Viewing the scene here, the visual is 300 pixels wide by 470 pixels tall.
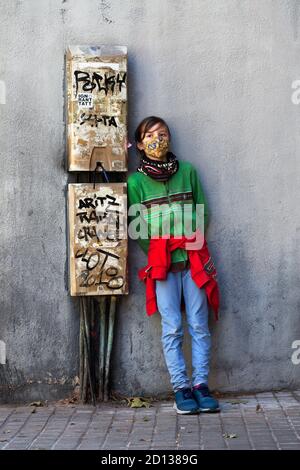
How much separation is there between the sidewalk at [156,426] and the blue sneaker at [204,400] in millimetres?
52

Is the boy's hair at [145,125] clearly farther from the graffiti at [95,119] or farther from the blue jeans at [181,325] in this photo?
the blue jeans at [181,325]

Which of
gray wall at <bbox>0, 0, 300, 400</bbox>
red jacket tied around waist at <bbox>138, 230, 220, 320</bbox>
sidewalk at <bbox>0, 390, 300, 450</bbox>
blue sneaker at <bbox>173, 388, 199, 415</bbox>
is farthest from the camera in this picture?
gray wall at <bbox>0, 0, 300, 400</bbox>

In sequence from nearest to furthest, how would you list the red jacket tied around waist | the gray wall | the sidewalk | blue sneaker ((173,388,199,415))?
the sidewalk, blue sneaker ((173,388,199,415)), the red jacket tied around waist, the gray wall

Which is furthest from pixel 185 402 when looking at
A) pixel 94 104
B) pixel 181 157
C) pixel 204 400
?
pixel 94 104

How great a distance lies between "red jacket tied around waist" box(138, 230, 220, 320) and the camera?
21.0ft

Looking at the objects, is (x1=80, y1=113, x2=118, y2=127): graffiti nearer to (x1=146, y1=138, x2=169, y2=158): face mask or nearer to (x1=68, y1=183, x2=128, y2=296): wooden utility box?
(x1=146, y1=138, x2=169, y2=158): face mask

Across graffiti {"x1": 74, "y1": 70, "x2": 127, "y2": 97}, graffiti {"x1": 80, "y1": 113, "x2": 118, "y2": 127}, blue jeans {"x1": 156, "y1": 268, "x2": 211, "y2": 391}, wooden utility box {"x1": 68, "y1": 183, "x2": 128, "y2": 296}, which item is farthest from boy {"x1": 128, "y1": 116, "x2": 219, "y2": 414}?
graffiti {"x1": 74, "y1": 70, "x2": 127, "y2": 97}

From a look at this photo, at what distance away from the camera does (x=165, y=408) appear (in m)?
6.48

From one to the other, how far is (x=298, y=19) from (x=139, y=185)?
1.76 meters

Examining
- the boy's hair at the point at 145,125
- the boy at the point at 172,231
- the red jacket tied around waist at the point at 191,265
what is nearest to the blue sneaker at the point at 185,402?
the boy at the point at 172,231

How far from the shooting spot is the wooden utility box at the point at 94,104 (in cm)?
642

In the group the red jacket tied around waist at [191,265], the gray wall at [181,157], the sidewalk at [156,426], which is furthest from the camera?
the gray wall at [181,157]

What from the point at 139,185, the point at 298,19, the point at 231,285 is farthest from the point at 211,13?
the point at 231,285
